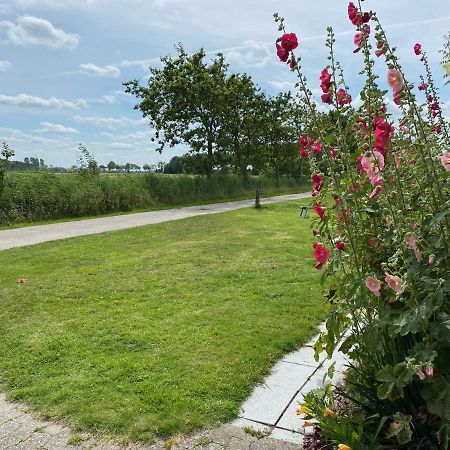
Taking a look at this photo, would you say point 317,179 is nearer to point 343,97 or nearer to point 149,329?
point 343,97

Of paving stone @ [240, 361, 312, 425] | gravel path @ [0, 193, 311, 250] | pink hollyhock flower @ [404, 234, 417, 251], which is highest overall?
pink hollyhock flower @ [404, 234, 417, 251]

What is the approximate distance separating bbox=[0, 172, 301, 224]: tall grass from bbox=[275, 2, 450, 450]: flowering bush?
12816 mm

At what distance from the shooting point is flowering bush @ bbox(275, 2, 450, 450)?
160cm

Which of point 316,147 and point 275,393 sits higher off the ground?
point 316,147

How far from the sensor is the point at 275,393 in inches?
110

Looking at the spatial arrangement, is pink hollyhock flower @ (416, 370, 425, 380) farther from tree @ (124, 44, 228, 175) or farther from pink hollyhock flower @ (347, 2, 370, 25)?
tree @ (124, 44, 228, 175)

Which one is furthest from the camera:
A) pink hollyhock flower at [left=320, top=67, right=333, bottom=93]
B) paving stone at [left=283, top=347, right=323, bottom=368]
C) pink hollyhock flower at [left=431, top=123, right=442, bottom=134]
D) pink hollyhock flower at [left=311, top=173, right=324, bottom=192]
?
paving stone at [left=283, top=347, right=323, bottom=368]

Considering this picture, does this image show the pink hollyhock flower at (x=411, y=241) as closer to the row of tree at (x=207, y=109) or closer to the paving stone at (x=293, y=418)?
the paving stone at (x=293, y=418)

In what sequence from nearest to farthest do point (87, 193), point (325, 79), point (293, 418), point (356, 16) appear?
1. point (356, 16)
2. point (325, 79)
3. point (293, 418)
4. point (87, 193)

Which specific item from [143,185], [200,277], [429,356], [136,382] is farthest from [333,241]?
[143,185]

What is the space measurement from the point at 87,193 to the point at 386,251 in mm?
14526

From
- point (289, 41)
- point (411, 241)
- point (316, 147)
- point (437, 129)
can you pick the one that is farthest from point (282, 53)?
point (437, 129)

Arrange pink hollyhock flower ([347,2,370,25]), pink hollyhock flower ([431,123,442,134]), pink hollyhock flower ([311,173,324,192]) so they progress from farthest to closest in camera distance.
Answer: pink hollyhock flower ([431,123,442,134]) < pink hollyhock flower ([311,173,324,192]) < pink hollyhock flower ([347,2,370,25])

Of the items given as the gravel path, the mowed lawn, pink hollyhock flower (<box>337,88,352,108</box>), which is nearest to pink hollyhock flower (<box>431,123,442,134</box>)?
pink hollyhock flower (<box>337,88,352,108</box>)
